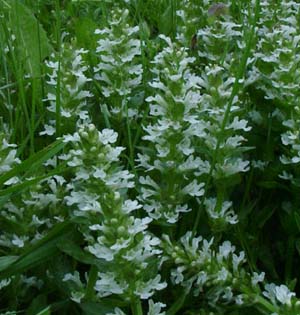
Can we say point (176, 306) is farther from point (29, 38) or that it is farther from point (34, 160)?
point (29, 38)

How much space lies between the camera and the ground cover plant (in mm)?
1362

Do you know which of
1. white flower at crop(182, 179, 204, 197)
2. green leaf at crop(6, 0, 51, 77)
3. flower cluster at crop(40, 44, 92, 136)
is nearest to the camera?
white flower at crop(182, 179, 204, 197)

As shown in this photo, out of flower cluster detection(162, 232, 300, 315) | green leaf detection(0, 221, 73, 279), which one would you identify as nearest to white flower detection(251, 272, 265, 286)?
flower cluster detection(162, 232, 300, 315)

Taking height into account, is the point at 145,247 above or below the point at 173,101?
below

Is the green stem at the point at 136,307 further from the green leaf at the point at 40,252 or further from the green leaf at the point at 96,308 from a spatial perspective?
the green leaf at the point at 40,252

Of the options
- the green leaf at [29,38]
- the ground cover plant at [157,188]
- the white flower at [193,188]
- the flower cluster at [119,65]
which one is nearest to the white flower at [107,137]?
the ground cover plant at [157,188]

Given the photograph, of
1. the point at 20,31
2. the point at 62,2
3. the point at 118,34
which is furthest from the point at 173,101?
the point at 62,2

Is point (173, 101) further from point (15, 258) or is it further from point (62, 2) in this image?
point (62, 2)

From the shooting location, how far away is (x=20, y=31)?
219 centimetres

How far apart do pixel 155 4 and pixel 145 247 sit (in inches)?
63.5

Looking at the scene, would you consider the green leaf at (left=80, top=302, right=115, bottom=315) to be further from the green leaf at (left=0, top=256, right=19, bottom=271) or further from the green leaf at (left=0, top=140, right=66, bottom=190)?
the green leaf at (left=0, top=140, right=66, bottom=190)

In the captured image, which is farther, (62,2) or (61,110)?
(62,2)

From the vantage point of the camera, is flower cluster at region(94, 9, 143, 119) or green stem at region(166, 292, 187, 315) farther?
flower cluster at region(94, 9, 143, 119)

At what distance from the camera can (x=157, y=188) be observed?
1549mm
